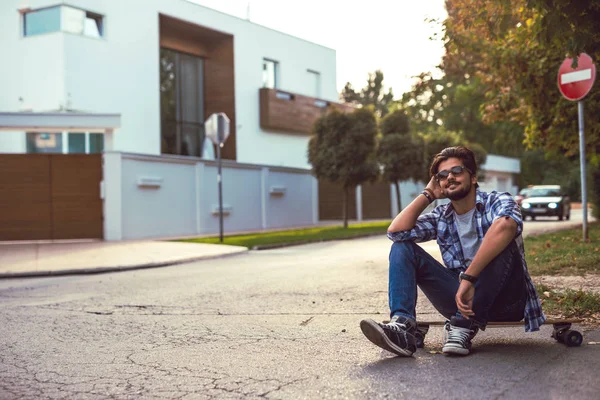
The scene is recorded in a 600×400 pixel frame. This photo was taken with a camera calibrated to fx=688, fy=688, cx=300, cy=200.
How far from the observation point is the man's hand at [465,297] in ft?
13.5

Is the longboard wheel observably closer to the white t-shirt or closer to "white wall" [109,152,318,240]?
the white t-shirt

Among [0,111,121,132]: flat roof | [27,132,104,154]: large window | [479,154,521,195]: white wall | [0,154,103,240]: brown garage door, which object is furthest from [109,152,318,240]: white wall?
[479,154,521,195]: white wall

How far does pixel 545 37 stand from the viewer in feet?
22.4

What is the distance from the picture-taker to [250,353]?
15.3 feet

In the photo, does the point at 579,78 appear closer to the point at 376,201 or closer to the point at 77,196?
the point at 77,196

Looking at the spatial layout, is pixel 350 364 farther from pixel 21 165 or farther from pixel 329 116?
pixel 329 116

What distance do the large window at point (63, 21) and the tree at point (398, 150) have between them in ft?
42.5

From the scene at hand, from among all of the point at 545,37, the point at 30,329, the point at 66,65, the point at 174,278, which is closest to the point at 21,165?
the point at 66,65

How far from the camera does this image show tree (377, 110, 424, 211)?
30.5m

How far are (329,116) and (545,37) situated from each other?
19.2 metres

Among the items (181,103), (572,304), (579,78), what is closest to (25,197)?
(579,78)

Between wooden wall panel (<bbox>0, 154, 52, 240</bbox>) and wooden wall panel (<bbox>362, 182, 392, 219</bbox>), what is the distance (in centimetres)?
1852

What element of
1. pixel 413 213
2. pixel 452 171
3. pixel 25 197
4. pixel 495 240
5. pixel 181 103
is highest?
pixel 181 103

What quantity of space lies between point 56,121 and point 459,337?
1747cm
